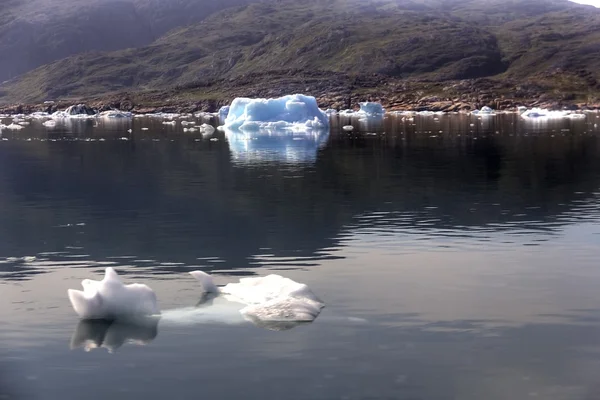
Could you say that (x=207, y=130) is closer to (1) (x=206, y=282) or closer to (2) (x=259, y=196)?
(2) (x=259, y=196)

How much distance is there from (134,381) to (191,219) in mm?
13605

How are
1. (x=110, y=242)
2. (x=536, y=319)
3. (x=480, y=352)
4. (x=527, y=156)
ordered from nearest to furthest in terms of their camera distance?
(x=480, y=352)
(x=536, y=319)
(x=110, y=242)
(x=527, y=156)

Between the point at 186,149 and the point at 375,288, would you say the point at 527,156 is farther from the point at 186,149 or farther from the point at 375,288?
the point at 375,288

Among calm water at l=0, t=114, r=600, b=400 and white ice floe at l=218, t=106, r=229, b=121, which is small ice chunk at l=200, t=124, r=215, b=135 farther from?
calm water at l=0, t=114, r=600, b=400

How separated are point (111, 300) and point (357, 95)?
481 feet

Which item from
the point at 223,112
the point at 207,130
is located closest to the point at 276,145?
the point at 207,130

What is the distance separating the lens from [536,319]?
46.7 ft

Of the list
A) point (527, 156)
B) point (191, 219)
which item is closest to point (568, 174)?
point (527, 156)

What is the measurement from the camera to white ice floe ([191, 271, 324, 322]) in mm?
14279

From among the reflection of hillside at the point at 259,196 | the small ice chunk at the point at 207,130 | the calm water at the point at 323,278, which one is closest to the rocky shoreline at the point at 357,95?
the small ice chunk at the point at 207,130

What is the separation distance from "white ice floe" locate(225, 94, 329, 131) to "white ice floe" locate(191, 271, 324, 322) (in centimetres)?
6342

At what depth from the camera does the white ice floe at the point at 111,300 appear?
14.0m

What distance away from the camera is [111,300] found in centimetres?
1406

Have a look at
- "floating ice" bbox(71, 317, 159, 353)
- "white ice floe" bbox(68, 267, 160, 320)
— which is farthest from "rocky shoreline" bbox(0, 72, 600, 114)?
"floating ice" bbox(71, 317, 159, 353)
